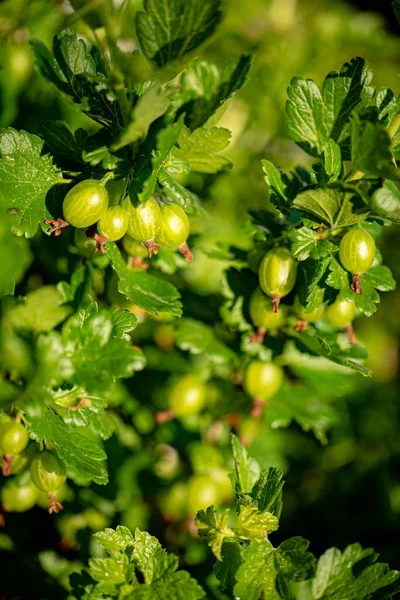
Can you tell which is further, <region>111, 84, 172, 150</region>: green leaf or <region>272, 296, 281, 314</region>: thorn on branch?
<region>272, 296, 281, 314</region>: thorn on branch

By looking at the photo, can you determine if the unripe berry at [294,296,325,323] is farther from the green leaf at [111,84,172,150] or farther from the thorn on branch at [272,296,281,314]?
the green leaf at [111,84,172,150]

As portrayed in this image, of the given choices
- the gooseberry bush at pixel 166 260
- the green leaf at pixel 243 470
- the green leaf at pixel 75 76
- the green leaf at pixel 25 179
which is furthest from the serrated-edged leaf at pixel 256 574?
the green leaf at pixel 75 76

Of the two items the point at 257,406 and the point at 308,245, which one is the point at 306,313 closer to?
the point at 308,245

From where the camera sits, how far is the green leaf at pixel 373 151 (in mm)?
902

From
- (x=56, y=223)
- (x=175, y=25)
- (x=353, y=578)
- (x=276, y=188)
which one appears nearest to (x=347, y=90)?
(x=276, y=188)

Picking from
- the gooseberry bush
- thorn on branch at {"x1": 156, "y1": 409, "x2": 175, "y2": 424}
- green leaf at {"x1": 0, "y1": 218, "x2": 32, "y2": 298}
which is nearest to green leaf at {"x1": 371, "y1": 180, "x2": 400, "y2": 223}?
the gooseberry bush

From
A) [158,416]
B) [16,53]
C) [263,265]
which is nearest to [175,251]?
[263,265]

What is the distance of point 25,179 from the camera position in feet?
3.56

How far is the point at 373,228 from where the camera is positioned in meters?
1.33

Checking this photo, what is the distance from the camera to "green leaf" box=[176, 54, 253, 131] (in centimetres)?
106

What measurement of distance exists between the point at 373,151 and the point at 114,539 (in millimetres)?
848

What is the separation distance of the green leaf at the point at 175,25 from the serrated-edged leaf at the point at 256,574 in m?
0.89

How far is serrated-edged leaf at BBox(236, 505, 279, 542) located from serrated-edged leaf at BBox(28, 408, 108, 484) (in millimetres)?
263

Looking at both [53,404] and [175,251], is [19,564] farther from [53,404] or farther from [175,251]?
[175,251]
